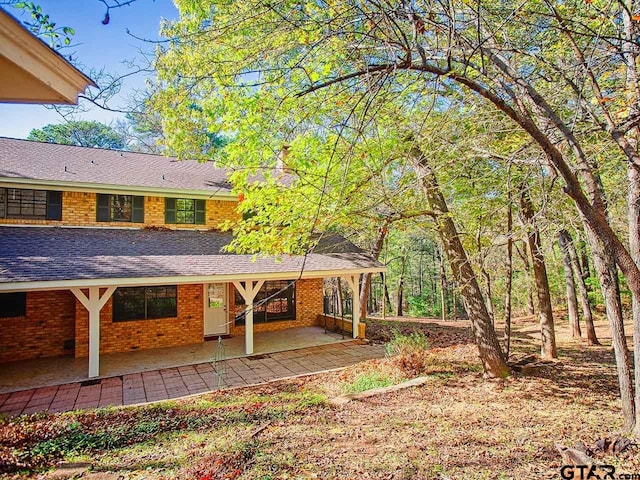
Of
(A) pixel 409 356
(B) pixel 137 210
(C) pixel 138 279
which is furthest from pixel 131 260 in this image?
(A) pixel 409 356

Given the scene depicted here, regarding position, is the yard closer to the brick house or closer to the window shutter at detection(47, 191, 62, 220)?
the brick house

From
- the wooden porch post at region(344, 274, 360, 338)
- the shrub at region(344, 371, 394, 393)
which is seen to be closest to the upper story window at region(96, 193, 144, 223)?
the wooden porch post at region(344, 274, 360, 338)

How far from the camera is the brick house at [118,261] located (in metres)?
8.07

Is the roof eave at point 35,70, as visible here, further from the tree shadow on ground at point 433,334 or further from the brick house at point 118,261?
the tree shadow on ground at point 433,334

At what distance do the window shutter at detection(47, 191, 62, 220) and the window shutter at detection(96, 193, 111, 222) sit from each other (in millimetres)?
947

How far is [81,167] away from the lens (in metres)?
11.2

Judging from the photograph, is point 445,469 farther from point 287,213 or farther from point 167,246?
point 167,246

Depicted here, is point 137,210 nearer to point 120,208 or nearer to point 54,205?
point 120,208

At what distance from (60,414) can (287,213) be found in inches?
198

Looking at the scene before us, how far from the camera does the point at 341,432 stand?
15.2 feet

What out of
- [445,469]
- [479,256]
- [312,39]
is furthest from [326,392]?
[312,39]

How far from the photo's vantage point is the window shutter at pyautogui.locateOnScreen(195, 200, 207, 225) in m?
12.0

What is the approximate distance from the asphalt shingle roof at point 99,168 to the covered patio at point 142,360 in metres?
4.79

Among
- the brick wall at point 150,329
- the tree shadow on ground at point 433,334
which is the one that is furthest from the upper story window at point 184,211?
the tree shadow on ground at point 433,334
